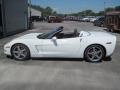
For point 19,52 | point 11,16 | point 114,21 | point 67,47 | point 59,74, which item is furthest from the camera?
point 114,21

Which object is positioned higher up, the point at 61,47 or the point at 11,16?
the point at 11,16

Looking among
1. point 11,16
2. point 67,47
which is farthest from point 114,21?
point 67,47

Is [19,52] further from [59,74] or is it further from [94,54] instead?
[94,54]

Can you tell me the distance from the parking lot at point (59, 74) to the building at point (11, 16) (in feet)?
33.8

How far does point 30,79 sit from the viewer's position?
242 inches

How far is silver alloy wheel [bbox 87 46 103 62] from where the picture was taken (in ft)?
27.3

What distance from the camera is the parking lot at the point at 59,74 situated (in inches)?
223

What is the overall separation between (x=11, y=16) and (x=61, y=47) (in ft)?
44.8

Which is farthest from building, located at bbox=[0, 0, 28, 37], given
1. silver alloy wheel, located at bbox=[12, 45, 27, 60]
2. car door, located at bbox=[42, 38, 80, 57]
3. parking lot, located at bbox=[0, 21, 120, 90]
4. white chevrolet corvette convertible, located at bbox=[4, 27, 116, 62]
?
parking lot, located at bbox=[0, 21, 120, 90]

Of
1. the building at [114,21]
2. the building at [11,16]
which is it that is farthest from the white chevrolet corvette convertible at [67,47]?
the building at [114,21]

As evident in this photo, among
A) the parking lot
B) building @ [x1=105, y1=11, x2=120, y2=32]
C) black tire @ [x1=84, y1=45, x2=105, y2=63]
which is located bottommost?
the parking lot

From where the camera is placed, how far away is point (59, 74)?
667 cm

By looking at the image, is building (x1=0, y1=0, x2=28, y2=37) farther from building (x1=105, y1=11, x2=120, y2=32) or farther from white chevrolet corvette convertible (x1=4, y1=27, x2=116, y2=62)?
white chevrolet corvette convertible (x1=4, y1=27, x2=116, y2=62)

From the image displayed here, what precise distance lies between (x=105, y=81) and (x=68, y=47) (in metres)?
2.55
